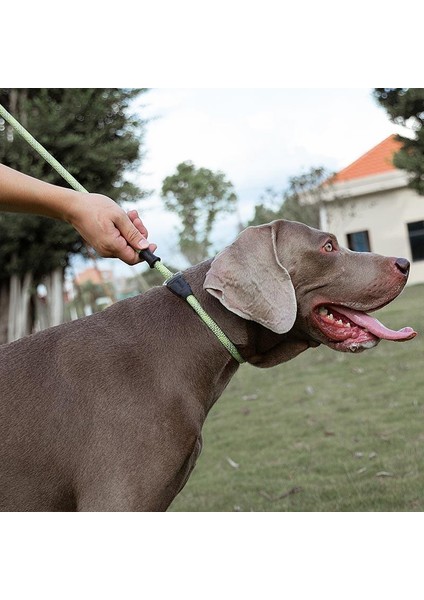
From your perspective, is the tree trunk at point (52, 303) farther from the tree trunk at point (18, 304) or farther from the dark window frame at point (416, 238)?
the dark window frame at point (416, 238)

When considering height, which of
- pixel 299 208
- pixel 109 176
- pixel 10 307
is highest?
pixel 109 176

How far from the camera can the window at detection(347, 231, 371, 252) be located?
29.2 meters

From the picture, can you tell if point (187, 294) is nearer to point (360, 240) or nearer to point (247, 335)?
point (247, 335)

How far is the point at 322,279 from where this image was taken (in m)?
3.00

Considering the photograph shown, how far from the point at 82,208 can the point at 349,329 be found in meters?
1.13

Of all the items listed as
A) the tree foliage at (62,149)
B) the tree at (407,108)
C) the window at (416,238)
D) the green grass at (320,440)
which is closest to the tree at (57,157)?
the tree foliage at (62,149)

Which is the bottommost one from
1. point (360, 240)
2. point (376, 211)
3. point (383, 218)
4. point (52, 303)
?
point (360, 240)

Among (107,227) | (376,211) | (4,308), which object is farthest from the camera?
(376,211)

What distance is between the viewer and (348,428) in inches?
282

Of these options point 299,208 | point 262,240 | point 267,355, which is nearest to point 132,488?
point 267,355

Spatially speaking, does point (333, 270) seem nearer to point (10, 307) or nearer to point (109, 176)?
point (109, 176)

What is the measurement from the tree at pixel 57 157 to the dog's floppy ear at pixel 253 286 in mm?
12431

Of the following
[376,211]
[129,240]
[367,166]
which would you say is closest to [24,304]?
[129,240]

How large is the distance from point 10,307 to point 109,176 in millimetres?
3782
